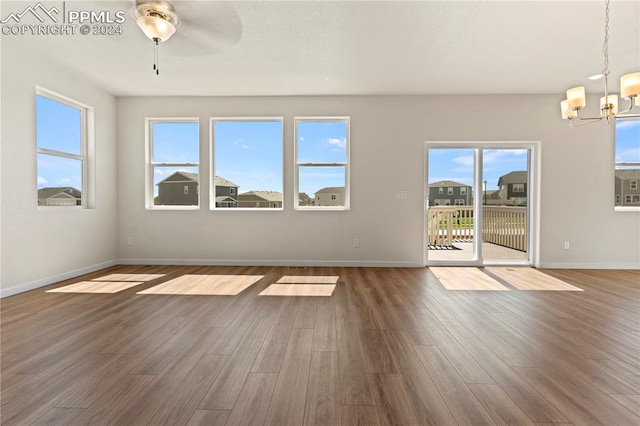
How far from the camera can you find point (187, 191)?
16.4 ft

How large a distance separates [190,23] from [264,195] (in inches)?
105

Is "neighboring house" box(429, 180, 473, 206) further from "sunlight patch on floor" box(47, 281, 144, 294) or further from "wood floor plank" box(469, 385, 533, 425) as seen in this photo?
"sunlight patch on floor" box(47, 281, 144, 294)

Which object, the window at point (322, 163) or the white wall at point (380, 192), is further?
the window at point (322, 163)

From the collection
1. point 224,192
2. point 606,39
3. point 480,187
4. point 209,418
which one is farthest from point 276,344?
point 606,39

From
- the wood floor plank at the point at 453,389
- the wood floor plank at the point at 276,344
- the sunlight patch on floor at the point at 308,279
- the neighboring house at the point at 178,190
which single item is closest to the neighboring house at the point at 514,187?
the sunlight patch on floor at the point at 308,279

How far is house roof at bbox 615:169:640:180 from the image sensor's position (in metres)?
4.66

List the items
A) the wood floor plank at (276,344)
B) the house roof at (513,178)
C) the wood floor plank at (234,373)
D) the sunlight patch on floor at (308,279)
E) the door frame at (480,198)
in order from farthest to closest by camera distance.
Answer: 1. the house roof at (513,178)
2. the door frame at (480,198)
3. the sunlight patch on floor at (308,279)
4. the wood floor plank at (276,344)
5. the wood floor plank at (234,373)

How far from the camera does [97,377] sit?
1.69 meters

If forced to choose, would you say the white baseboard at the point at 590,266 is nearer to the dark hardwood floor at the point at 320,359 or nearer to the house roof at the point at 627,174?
the house roof at the point at 627,174

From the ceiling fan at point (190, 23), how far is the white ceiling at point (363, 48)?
0.02 meters

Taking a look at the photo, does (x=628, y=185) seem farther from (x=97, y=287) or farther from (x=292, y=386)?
(x=97, y=287)

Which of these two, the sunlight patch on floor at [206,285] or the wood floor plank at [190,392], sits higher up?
the sunlight patch on floor at [206,285]

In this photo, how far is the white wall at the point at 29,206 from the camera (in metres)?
3.16

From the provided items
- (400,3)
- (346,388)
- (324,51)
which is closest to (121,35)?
(324,51)
